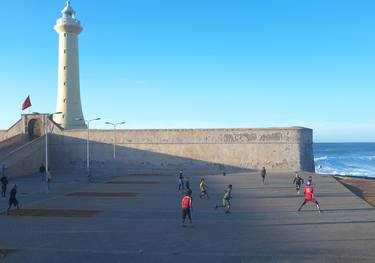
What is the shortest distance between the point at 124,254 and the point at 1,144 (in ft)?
121

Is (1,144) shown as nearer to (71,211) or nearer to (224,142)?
(224,142)

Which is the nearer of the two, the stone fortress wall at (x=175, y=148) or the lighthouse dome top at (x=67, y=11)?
the stone fortress wall at (x=175, y=148)

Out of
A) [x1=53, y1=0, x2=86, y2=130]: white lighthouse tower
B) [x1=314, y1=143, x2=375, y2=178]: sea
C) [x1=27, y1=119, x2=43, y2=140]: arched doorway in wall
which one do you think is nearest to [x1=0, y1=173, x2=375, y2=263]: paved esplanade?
[x1=27, y1=119, x2=43, y2=140]: arched doorway in wall

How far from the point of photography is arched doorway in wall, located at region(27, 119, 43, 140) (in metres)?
46.3

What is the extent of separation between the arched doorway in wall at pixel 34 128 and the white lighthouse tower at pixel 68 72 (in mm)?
2813

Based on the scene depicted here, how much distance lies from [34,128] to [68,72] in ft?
25.8

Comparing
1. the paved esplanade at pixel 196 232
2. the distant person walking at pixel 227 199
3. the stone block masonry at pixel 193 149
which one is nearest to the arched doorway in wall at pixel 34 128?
the stone block masonry at pixel 193 149

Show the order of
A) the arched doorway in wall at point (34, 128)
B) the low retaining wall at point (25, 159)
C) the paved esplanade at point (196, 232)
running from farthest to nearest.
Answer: the arched doorway in wall at point (34, 128)
the low retaining wall at point (25, 159)
the paved esplanade at point (196, 232)

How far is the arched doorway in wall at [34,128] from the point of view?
46.3 metres

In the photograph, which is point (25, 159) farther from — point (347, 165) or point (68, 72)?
point (347, 165)

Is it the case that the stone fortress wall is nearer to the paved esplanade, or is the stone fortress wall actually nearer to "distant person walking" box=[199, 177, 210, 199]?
the paved esplanade

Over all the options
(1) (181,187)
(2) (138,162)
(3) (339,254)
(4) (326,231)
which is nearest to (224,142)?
(2) (138,162)

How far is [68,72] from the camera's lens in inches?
1928

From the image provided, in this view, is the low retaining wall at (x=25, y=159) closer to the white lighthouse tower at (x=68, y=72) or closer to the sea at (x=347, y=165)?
the white lighthouse tower at (x=68, y=72)
